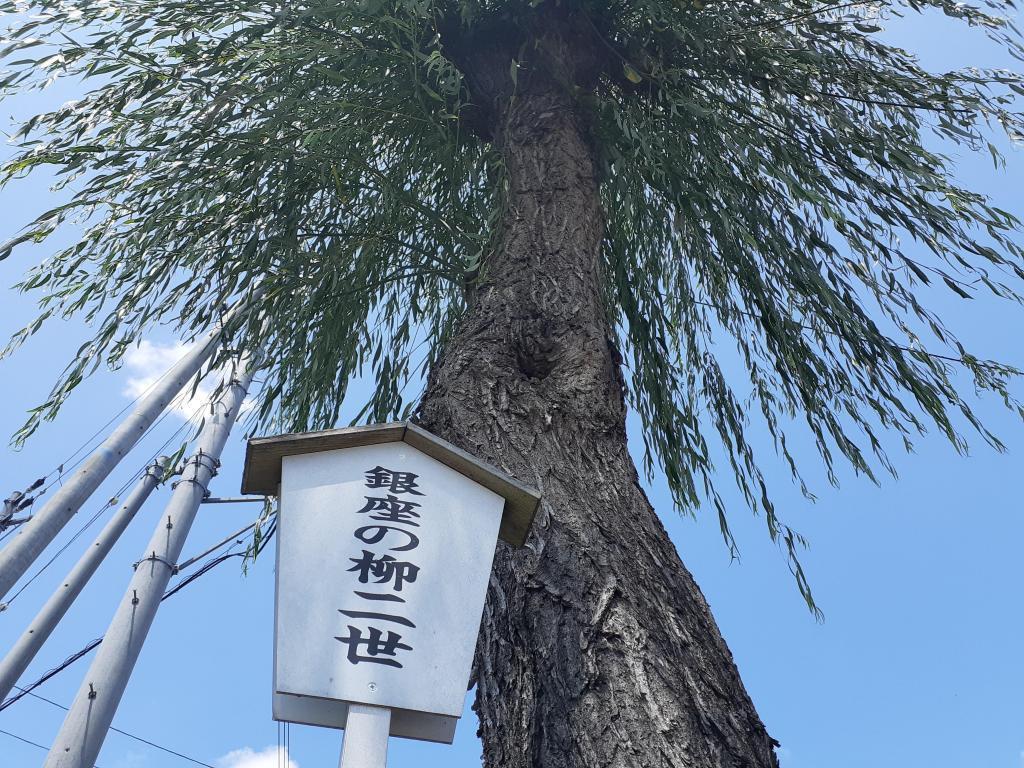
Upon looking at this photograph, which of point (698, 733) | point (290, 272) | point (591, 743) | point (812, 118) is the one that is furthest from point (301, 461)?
point (812, 118)

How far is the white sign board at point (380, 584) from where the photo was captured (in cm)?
133

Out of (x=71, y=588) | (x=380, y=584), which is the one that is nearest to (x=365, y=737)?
(x=380, y=584)

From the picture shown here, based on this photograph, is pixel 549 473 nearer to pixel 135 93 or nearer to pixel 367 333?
pixel 367 333

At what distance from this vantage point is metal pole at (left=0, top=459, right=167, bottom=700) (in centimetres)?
405

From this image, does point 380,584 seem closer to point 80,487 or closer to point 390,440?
point 390,440

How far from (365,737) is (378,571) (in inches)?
11.1

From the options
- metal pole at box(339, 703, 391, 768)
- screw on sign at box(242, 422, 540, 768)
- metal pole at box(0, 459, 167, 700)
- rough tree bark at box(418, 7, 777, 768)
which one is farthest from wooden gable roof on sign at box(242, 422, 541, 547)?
metal pole at box(0, 459, 167, 700)

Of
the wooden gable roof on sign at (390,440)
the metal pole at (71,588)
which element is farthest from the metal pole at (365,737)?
the metal pole at (71,588)

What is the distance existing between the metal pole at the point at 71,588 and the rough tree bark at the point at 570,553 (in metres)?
2.82

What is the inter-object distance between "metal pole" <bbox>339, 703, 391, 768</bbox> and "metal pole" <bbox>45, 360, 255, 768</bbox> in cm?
190

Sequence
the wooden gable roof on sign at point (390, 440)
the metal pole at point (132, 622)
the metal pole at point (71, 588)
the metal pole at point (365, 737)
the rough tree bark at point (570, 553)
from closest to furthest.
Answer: the metal pole at point (365, 737)
the rough tree bark at point (570, 553)
the wooden gable roof on sign at point (390, 440)
the metal pole at point (132, 622)
the metal pole at point (71, 588)

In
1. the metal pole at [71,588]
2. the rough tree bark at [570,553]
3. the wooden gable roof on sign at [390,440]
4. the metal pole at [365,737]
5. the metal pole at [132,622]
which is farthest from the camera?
the metal pole at [71,588]

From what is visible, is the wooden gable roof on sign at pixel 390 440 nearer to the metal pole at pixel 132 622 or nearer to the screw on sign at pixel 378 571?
the screw on sign at pixel 378 571

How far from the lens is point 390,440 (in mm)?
1645
